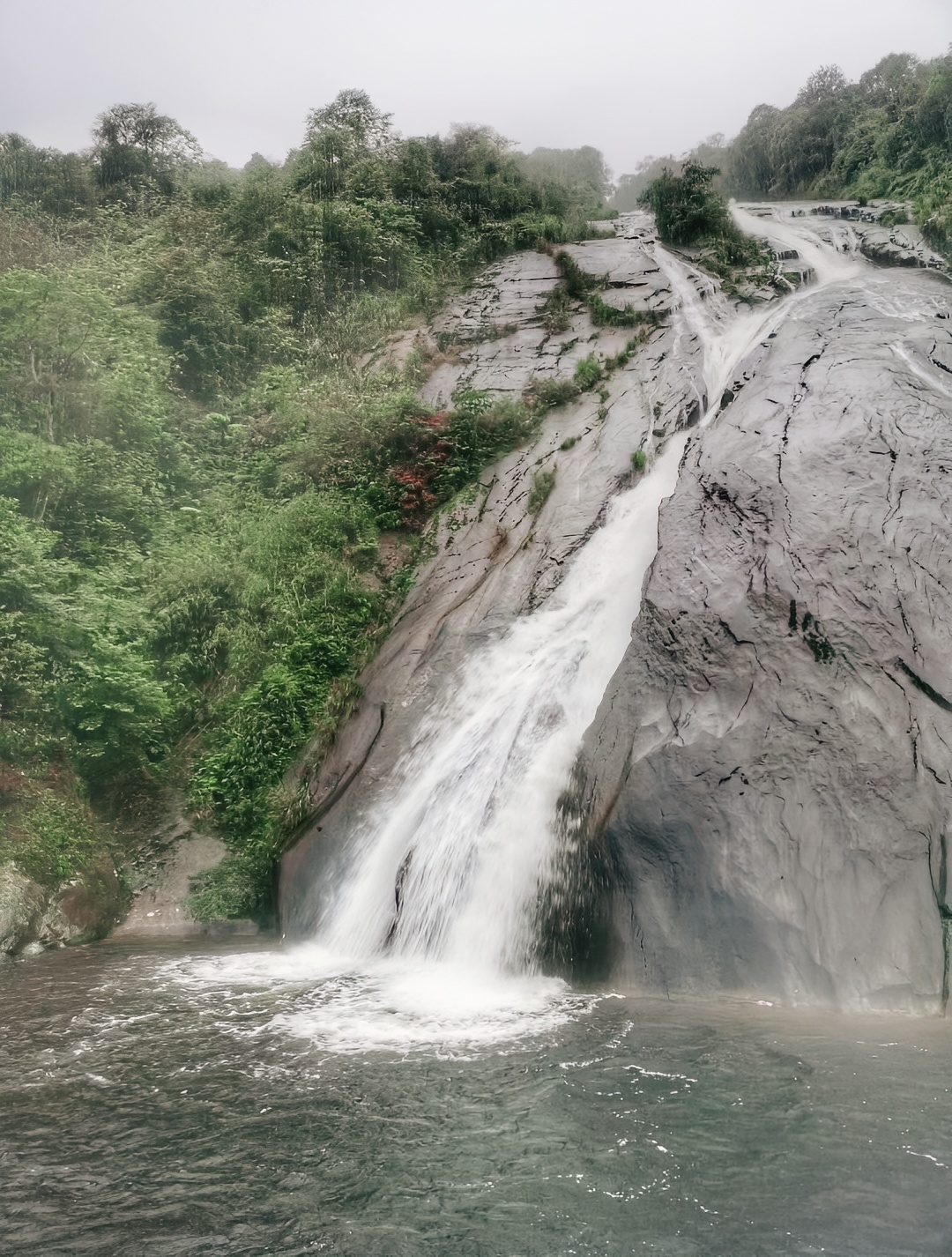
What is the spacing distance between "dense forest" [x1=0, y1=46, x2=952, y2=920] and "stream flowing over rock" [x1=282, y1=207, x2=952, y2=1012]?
5.23 feet

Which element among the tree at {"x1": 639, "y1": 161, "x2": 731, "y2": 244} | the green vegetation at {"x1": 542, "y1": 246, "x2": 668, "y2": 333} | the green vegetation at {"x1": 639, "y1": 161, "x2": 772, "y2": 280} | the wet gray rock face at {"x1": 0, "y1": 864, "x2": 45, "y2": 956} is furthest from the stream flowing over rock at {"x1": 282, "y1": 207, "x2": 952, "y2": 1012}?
the tree at {"x1": 639, "y1": 161, "x2": 731, "y2": 244}

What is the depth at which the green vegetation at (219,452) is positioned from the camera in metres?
11.5

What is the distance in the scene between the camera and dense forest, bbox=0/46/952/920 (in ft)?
37.9

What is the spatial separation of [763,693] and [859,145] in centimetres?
2949

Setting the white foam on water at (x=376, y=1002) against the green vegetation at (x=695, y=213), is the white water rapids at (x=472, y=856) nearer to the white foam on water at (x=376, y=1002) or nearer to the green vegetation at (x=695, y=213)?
the white foam on water at (x=376, y=1002)

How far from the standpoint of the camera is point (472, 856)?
910 centimetres

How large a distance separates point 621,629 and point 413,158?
19.6 meters

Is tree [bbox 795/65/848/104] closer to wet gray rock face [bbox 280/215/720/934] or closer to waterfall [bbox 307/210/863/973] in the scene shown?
wet gray rock face [bbox 280/215/720/934]

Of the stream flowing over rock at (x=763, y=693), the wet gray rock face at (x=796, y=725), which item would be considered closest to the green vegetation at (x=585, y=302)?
the stream flowing over rock at (x=763, y=693)

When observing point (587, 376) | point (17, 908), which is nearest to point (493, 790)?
point (17, 908)

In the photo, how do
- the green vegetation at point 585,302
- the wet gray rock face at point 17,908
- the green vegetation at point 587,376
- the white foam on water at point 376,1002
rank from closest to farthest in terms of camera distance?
the white foam on water at point 376,1002
the wet gray rock face at point 17,908
the green vegetation at point 587,376
the green vegetation at point 585,302

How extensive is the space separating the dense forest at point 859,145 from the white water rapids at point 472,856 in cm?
A: 1430

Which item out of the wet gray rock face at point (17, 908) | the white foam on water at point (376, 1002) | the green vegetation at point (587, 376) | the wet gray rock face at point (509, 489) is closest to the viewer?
the white foam on water at point (376, 1002)

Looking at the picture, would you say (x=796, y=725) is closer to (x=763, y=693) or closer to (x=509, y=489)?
(x=763, y=693)
